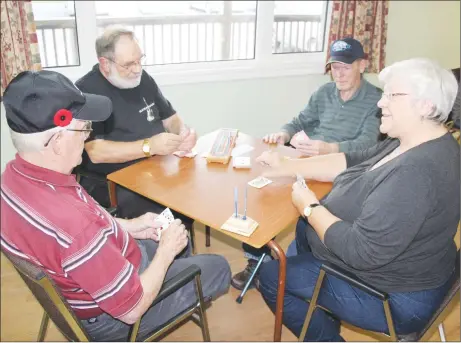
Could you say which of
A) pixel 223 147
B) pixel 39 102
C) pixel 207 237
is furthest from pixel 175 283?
pixel 207 237

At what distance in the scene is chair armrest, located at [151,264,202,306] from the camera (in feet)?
4.79

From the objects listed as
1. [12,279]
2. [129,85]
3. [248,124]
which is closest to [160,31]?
[248,124]

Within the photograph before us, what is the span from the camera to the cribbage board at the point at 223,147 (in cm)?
224

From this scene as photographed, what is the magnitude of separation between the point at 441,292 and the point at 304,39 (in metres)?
3.13

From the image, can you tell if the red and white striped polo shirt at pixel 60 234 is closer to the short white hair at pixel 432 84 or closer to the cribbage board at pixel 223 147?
the cribbage board at pixel 223 147

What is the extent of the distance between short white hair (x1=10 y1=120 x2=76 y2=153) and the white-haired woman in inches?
39.7

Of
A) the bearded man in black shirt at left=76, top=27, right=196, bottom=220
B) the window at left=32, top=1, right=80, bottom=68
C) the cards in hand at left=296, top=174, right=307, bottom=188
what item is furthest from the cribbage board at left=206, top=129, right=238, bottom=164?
the window at left=32, top=1, right=80, bottom=68

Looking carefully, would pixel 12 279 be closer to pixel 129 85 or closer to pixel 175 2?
pixel 129 85

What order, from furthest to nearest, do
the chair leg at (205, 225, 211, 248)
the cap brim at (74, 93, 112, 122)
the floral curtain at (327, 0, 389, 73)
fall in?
1. the floral curtain at (327, 0, 389, 73)
2. the chair leg at (205, 225, 211, 248)
3. the cap brim at (74, 93, 112, 122)

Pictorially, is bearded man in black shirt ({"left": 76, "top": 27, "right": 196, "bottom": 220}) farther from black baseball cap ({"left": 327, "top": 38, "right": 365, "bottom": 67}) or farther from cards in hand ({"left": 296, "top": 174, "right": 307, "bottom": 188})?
black baseball cap ({"left": 327, "top": 38, "right": 365, "bottom": 67})

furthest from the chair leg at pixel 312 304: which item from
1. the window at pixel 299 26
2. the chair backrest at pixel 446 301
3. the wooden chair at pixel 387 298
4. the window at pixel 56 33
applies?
the window at pixel 299 26

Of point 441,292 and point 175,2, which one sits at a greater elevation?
point 175,2

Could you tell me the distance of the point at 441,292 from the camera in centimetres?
167

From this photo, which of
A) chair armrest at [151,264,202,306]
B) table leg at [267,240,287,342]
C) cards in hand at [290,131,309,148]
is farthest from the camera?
cards in hand at [290,131,309,148]
